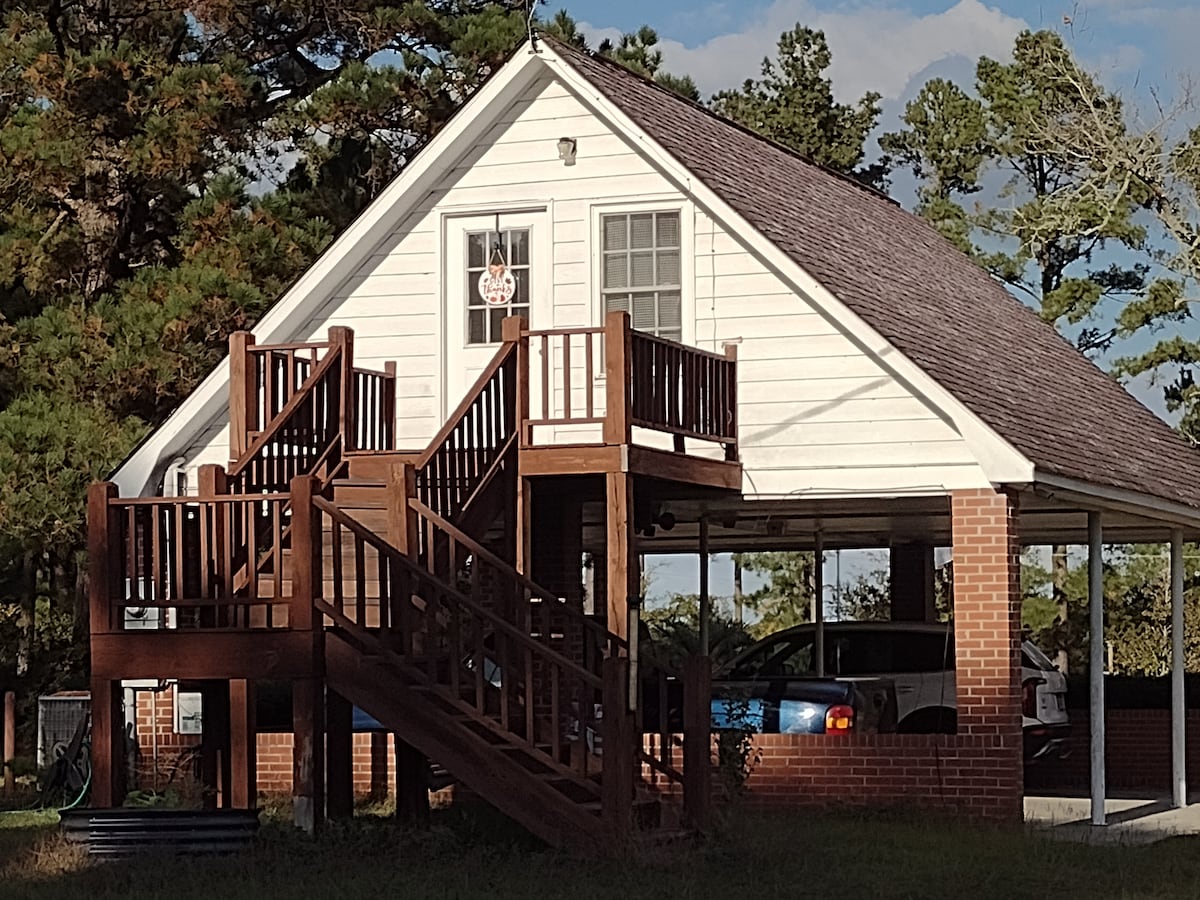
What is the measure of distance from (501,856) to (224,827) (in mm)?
1778

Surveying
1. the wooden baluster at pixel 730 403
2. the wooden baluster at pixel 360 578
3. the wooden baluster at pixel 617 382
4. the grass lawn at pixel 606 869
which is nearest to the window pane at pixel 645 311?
the wooden baluster at pixel 730 403

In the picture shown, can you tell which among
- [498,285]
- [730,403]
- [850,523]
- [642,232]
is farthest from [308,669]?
[850,523]

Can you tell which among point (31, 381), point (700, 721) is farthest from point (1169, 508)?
point (31, 381)

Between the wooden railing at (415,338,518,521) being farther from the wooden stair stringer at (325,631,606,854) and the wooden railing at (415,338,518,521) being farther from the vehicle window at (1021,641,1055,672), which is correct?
the vehicle window at (1021,641,1055,672)

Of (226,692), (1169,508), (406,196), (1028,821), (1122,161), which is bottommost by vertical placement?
(1028,821)

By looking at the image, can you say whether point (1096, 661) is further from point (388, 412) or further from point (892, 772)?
point (388, 412)

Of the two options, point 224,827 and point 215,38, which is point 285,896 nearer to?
point 224,827

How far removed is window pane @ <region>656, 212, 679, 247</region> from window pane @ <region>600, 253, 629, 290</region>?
1.37 feet

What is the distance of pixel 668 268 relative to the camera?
1880 centimetres

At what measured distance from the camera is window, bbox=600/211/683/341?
18.8m

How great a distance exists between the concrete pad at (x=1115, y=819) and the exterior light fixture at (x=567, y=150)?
273 inches

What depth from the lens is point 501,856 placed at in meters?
13.6

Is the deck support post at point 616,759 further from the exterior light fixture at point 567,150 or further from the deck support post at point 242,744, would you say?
the exterior light fixture at point 567,150

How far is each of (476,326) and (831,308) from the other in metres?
3.58
